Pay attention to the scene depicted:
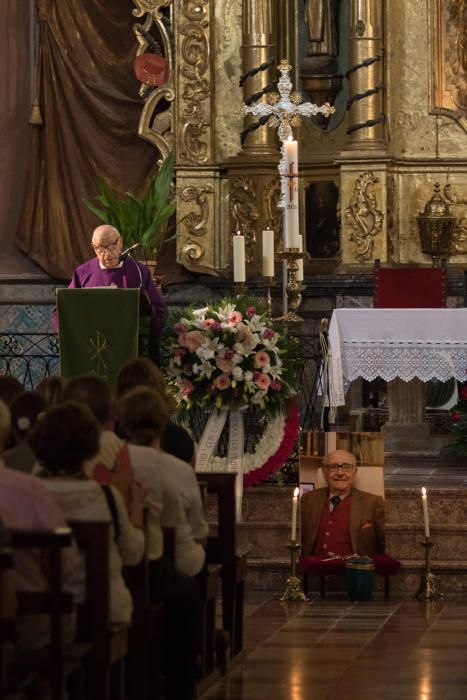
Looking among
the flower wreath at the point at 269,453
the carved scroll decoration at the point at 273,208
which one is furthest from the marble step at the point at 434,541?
the carved scroll decoration at the point at 273,208

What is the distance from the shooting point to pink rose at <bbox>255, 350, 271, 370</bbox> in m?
10.4

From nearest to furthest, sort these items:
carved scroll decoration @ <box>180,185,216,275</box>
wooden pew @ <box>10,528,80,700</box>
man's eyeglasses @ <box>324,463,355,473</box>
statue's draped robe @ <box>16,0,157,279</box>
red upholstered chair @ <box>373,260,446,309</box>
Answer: wooden pew @ <box>10,528,80,700</box>
man's eyeglasses @ <box>324,463,355,473</box>
red upholstered chair @ <box>373,260,446,309</box>
carved scroll decoration @ <box>180,185,216,275</box>
statue's draped robe @ <box>16,0,157,279</box>

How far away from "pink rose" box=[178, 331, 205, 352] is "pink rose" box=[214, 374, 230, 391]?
0.22 metres

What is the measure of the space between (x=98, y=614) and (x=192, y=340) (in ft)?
15.3

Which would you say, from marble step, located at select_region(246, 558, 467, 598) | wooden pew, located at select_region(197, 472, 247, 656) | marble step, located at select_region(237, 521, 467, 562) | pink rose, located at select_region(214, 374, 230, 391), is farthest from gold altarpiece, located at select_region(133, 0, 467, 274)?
wooden pew, located at select_region(197, 472, 247, 656)

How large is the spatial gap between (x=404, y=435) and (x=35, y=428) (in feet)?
24.6

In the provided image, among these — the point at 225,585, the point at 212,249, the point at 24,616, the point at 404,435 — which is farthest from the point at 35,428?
the point at 212,249

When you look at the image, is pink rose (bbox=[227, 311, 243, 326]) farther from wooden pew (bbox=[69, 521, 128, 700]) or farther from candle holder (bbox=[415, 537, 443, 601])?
wooden pew (bbox=[69, 521, 128, 700])

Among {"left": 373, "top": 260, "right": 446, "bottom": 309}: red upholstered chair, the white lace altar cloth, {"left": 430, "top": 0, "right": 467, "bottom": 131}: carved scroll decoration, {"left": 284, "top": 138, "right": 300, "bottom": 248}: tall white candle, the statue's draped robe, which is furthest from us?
the statue's draped robe

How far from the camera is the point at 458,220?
47.6 ft

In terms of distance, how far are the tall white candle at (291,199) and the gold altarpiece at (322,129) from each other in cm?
379

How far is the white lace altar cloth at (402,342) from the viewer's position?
11.7 metres

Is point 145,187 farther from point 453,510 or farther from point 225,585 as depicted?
point 225,585

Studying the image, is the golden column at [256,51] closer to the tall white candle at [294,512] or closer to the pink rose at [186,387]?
the pink rose at [186,387]
